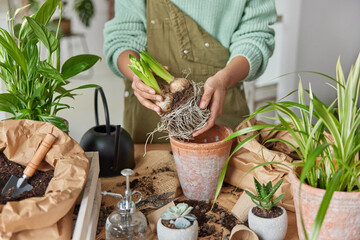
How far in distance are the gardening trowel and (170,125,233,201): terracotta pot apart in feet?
1.06

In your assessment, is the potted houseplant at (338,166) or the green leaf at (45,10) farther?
the green leaf at (45,10)

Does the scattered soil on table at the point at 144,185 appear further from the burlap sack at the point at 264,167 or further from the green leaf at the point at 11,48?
the green leaf at the point at 11,48

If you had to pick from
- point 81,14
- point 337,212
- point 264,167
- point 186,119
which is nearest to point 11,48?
point 186,119

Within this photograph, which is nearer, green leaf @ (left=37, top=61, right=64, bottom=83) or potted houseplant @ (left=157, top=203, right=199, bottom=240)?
potted houseplant @ (left=157, top=203, right=199, bottom=240)

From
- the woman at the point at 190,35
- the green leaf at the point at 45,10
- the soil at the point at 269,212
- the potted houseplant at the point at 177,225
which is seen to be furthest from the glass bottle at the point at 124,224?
the woman at the point at 190,35

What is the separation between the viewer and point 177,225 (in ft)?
2.90

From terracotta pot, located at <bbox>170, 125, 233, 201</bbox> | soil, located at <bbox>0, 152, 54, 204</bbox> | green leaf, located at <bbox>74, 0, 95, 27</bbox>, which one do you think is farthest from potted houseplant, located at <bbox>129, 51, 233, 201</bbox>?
green leaf, located at <bbox>74, 0, 95, 27</bbox>

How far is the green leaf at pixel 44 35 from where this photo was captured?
0.98 m

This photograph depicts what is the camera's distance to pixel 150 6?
1.56m

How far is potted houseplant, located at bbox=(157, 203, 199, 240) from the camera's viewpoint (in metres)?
0.87

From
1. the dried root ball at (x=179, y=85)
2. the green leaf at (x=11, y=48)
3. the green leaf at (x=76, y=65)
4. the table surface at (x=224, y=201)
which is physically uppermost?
the green leaf at (x=11, y=48)

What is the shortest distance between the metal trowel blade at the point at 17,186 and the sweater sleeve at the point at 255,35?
0.84m

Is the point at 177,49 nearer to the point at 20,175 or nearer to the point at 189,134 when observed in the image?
the point at 189,134

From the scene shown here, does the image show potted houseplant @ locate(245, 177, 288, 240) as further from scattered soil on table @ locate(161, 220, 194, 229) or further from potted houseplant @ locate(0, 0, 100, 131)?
potted houseplant @ locate(0, 0, 100, 131)
